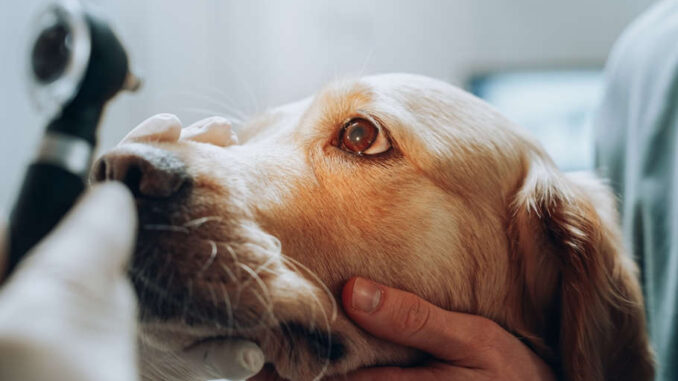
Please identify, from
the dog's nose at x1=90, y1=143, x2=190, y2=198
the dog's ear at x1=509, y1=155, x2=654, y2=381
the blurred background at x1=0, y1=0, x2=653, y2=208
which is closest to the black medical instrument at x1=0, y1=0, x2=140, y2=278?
the dog's nose at x1=90, y1=143, x2=190, y2=198

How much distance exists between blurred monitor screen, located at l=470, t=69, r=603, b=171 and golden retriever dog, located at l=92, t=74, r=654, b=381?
2.87 m

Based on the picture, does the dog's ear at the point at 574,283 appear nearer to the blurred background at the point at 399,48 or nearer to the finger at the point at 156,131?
the finger at the point at 156,131

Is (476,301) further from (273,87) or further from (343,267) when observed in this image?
(273,87)

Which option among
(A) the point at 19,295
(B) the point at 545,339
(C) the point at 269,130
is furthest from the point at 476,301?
(A) the point at 19,295

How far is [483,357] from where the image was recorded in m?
1.07

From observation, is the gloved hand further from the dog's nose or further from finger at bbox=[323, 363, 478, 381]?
finger at bbox=[323, 363, 478, 381]

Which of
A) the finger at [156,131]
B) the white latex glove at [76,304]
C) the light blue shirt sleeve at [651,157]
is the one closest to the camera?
the white latex glove at [76,304]

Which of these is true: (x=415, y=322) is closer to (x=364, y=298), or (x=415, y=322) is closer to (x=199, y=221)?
(x=364, y=298)

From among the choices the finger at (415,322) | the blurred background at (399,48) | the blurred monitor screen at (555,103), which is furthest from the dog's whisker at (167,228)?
the blurred monitor screen at (555,103)

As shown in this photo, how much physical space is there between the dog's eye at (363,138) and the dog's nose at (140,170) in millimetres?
416

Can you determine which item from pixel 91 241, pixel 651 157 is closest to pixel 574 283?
pixel 651 157

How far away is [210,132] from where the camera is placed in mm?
1132

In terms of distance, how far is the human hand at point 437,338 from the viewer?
980 mm

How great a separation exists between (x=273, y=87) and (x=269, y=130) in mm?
2750
